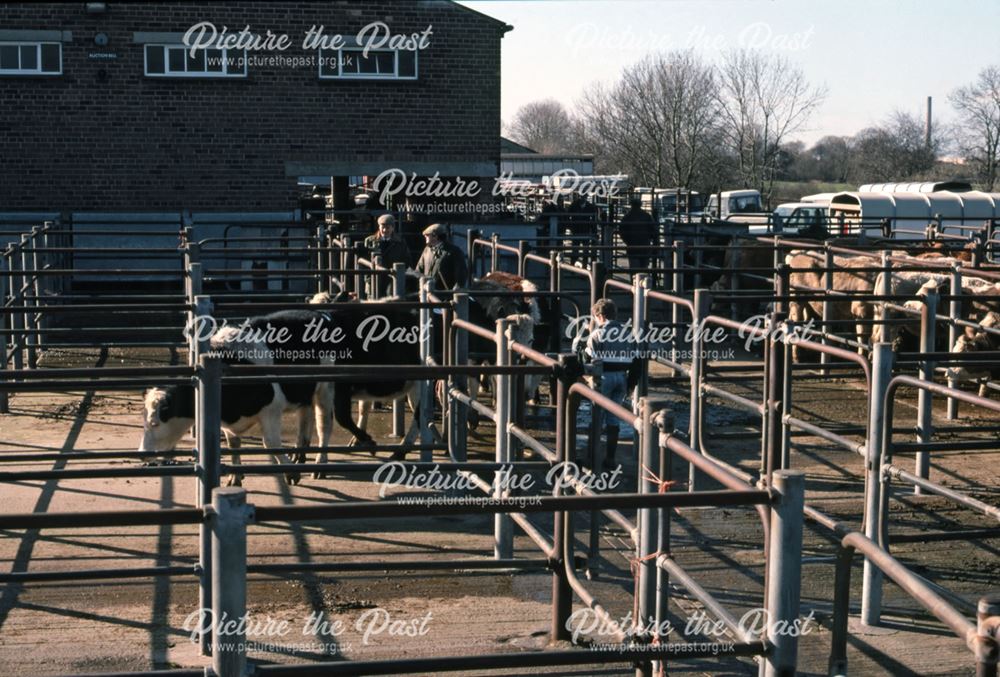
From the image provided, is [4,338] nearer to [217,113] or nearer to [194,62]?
[217,113]

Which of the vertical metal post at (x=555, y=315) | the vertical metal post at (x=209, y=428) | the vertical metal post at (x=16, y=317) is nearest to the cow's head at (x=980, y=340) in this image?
the vertical metal post at (x=555, y=315)

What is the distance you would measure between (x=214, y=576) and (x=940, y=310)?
37.7ft

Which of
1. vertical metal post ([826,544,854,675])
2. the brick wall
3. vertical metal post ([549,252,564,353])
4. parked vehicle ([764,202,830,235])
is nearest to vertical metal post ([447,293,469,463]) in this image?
vertical metal post ([549,252,564,353])

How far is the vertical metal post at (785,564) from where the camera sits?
3459mm

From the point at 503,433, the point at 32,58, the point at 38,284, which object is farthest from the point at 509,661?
the point at 32,58

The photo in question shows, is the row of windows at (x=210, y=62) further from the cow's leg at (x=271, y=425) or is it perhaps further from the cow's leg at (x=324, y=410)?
the cow's leg at (x=271, y=425)

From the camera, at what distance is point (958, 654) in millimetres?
6051

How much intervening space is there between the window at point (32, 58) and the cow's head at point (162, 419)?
54.0ft

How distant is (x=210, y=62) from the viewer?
76.5 feet

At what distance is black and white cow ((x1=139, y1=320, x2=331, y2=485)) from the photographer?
8.35 m

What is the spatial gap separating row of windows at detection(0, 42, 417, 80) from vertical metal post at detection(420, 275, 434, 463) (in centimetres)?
1511

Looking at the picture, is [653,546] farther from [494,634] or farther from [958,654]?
[958,654]

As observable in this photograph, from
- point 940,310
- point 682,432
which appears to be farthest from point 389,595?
point 940,310

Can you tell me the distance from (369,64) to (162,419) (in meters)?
16.6
